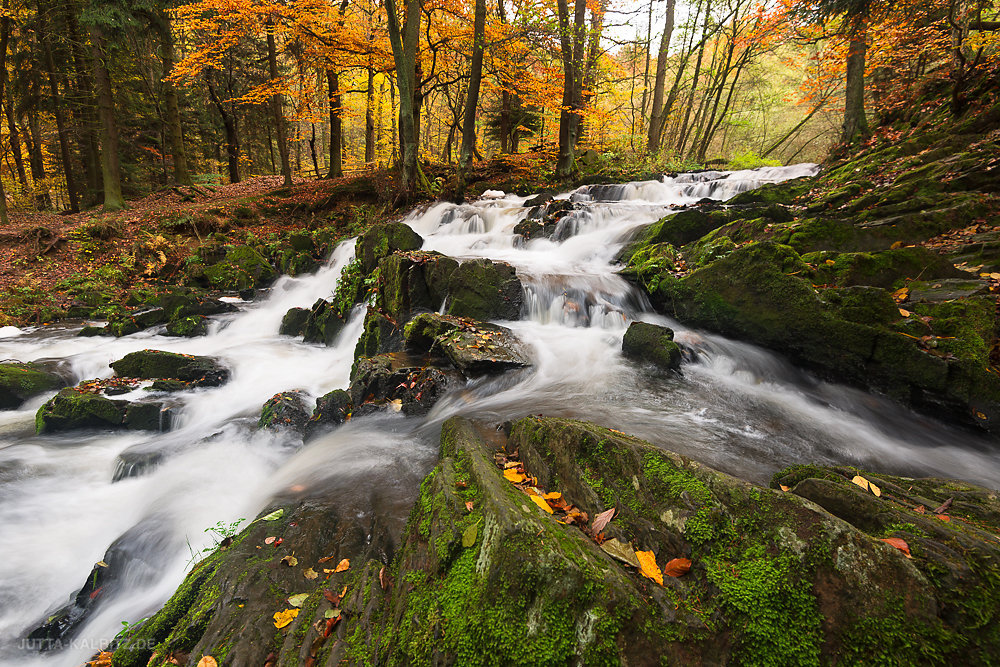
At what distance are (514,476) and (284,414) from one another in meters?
3.86

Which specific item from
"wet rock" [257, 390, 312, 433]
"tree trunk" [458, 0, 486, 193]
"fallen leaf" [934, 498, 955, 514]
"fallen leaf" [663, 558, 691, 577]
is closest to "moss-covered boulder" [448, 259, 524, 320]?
"wet rock" [257, 390, 312, 433]

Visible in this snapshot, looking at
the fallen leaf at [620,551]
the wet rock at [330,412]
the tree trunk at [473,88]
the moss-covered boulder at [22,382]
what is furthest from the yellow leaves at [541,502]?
the tree trunk at [473,88]

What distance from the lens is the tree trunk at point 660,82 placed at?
17484 millimetres

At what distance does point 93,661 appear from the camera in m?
2.67

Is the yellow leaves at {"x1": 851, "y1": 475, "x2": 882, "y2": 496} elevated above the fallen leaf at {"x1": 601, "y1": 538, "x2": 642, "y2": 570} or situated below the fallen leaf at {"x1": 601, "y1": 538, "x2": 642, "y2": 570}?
above

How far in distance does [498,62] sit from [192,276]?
1184 centimetres

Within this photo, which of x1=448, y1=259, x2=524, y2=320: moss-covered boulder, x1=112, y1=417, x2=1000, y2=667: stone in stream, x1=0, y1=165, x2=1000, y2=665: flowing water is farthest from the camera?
x1=448, y1=259, x2=524, y2=320: moss-covered boulder

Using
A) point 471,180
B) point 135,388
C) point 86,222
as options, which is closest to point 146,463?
point 135,388

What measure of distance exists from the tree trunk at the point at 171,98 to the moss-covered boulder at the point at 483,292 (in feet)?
49.7

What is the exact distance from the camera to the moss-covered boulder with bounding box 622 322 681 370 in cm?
571

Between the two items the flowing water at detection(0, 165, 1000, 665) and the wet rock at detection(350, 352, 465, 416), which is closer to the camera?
the flowing water at detection(0, 165, 1000, 665)

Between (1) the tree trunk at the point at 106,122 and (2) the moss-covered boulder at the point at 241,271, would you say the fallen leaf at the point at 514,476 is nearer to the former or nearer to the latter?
(2) the moss-covered boulder at the point at 241,271

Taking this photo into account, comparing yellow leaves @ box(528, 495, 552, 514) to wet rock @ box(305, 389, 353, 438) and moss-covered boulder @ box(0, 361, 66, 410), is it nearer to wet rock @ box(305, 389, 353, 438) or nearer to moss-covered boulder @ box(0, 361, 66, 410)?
wet rock @ box(305, 389, 353, 438)

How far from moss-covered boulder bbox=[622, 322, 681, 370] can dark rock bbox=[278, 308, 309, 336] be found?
280 inches
